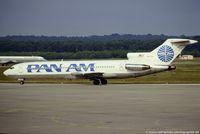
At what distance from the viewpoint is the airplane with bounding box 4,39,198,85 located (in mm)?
53656

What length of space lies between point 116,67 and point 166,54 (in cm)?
547

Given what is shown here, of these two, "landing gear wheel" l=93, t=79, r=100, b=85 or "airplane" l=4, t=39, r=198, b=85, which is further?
"landing gear wheel" l=93, t=79, r=100, b=85

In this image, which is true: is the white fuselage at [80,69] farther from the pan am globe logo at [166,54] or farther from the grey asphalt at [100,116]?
the grey asphalt at [100,116]

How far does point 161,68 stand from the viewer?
53.0 meters

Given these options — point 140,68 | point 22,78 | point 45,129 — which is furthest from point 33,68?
point 45,129

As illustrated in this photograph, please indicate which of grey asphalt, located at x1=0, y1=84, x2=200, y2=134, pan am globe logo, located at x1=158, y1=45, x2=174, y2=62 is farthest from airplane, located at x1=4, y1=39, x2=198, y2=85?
grey asphalt, located at x1=0, y1=84, x2=200, y2=134

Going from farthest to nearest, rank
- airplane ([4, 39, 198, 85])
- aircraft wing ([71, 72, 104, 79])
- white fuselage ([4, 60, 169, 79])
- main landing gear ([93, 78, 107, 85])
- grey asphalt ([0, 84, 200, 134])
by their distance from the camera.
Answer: main landing gear ([93, 78, 107, 85]) < aircraft wing ([71, 72, 104, 79]) < white fuselage ([4, 60, 169, 79]) < airplane ([4, 39, 198, 85]) < grey asphalt ([0, 84, 200, 134])

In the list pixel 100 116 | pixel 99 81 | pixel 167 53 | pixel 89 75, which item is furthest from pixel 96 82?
pixel 100 116

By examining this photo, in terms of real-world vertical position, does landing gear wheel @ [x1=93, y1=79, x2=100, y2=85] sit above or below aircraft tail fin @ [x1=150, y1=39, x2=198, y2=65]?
below

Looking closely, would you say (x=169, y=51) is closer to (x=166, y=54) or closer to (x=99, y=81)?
(x=166, y=54)

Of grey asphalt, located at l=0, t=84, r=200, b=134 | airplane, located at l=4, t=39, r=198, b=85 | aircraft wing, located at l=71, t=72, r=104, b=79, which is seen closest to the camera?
grey asphalt, located at l=0, t=84, r=200, b=134

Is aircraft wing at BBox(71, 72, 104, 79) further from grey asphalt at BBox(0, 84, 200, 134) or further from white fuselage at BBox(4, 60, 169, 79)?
grey asphalt at BBox(0, 84, 200, 134)

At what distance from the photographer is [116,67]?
180 feet

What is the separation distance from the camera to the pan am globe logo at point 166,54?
176 ft
